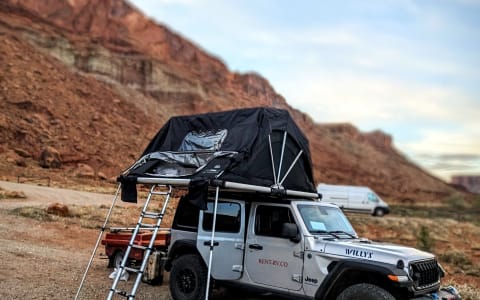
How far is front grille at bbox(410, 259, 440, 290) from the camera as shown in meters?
6.95

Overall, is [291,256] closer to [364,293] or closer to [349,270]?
[349,270]

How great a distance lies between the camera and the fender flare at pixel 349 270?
676 cm

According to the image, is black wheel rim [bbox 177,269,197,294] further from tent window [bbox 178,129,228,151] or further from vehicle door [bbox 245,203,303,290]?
tent window [bbox 178,129,228,151]

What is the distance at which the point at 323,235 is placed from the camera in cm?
792

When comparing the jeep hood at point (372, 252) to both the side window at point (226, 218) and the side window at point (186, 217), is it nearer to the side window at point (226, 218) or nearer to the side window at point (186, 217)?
the side window at point (226, 218)

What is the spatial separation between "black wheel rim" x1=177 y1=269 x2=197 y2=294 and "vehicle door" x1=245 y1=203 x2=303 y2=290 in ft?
3.56

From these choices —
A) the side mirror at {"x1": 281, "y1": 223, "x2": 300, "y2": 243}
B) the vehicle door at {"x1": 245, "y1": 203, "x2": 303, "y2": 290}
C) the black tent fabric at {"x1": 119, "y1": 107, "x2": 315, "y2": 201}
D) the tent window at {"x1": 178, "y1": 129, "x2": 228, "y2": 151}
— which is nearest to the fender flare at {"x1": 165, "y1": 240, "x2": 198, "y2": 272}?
the vehicle door at {"x1": 245, "y1": 203, "x2": 303, "y2": 290}

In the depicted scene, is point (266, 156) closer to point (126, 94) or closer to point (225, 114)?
point (225, 114)

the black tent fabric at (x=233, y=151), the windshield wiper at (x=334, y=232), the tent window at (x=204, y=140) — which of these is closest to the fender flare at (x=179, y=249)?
the black tent fabric at (x=233, y=151)

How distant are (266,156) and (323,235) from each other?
5.70 ft

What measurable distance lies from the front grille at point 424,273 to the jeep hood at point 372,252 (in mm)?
89

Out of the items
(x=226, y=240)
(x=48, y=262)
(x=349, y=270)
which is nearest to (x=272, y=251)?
(x=226, y=240)

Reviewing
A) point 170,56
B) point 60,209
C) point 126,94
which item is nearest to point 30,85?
point 126,94

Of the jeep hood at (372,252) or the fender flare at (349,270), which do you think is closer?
the fender flare at (349,270)
